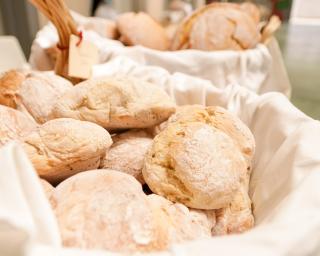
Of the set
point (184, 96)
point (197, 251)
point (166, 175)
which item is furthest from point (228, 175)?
point (184, 96)

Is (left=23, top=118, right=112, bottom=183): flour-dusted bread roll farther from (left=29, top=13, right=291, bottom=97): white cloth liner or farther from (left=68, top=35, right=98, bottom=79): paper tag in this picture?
(left=29, top=13, right=291, bottom=97): white cloth liner

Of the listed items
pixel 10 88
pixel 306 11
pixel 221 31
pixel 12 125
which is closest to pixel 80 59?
pixel 10 88

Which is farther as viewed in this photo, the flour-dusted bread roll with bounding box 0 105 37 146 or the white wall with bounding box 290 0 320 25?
the white wall with bounding box 290 0 320 25

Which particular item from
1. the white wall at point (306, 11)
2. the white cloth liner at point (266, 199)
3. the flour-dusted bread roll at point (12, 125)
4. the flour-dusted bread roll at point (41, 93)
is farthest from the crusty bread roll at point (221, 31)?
the white wall at point (306, 11)

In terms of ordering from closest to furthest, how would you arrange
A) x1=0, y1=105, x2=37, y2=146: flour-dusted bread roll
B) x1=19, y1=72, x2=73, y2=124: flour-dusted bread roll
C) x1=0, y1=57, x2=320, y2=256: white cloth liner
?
x1=0, y1=57, x2=320, y2=256: white cloth liner < x1=0, y1=105, x2=37, y2=146: flour-dusted bread roll < x1=19, y1=72, x2=73, y2=124: flour-dusted bread roll

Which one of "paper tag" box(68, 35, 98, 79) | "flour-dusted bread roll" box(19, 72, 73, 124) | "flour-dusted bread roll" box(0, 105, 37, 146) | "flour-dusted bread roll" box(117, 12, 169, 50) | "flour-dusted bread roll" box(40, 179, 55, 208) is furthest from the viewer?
"flour-dusted bread roll" box(117, 12, 169, 50)

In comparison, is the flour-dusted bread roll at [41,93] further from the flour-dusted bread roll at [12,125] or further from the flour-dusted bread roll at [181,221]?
the flour-dusted bread roll at [181,221]

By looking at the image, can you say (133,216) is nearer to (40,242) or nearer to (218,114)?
(40,242)

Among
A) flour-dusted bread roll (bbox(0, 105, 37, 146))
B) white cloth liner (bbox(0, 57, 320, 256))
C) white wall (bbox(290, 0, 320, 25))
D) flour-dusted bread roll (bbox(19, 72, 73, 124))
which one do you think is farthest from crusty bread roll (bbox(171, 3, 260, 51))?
white wall (bbox(290, 0, 320, 25))
